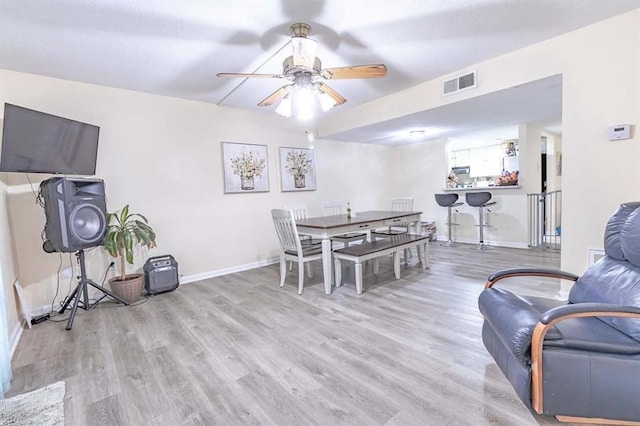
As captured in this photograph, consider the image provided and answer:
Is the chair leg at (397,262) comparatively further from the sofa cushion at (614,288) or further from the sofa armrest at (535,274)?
the sofa cushion at (614,288)

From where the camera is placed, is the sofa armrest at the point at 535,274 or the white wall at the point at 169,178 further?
the white wall at the point at 169,178

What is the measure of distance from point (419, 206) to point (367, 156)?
5.27 feet

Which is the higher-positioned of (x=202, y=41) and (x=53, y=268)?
(x=202, y=41)

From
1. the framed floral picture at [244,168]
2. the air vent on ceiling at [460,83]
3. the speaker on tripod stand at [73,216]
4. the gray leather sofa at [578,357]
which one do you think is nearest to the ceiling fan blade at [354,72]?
the air vent on ceiling at [460,83]

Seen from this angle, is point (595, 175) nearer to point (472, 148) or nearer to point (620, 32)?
point (620, 32)

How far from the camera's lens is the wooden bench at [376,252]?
318 cm

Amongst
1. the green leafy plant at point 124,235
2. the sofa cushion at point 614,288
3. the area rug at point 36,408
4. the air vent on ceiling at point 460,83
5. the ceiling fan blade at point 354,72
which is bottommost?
the area rug at point 36,408

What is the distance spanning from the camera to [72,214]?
8.60 feet

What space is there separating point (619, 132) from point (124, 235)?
4636 millimetres

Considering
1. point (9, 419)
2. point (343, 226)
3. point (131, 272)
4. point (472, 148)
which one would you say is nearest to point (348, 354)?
point (343, 226)

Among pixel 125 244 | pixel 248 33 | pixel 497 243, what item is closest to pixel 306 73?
pixel 248 33

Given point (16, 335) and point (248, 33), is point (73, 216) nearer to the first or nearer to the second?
point (16, 335)

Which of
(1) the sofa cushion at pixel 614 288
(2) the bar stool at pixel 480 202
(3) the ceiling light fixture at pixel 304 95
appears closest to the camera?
(1) the sofa cushion at pixel 614 288

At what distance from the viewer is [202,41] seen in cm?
248
